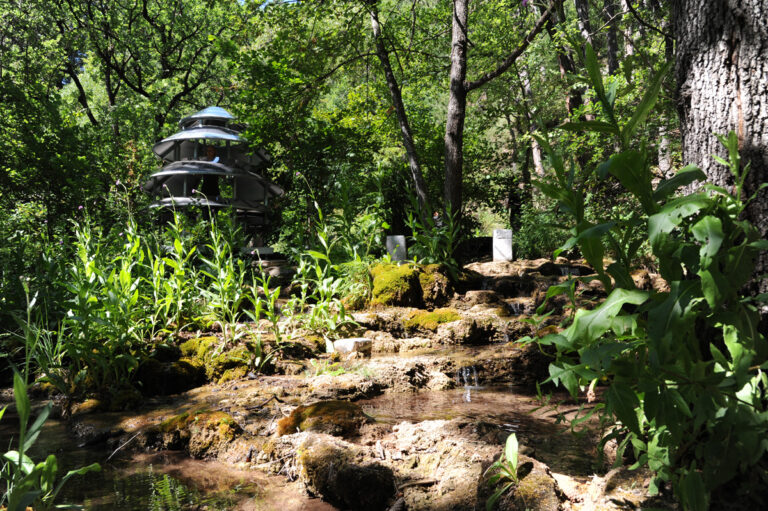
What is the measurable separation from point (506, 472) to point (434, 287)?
512cm

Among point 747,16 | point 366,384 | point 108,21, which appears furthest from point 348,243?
point 108,21

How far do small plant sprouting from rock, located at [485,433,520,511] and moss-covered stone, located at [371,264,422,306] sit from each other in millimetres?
4625

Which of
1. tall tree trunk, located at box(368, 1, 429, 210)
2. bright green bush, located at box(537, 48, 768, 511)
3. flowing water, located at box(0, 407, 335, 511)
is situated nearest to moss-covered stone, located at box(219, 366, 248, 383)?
flowing water, located at box(0, 407, 335, 511)

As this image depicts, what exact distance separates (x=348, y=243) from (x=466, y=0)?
13.8ft

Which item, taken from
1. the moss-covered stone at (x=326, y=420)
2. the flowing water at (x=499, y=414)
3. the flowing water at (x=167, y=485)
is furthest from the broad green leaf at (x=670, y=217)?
the moss-covered stone at (x=326, y=420)

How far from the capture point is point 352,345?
16.1 feet

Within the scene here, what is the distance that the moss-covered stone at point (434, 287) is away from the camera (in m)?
6.88

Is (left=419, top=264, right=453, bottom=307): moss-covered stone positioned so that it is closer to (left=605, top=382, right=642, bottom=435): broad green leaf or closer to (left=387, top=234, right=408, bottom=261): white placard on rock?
(left=387, top=234, right=408, bottom=261): white placard on rock

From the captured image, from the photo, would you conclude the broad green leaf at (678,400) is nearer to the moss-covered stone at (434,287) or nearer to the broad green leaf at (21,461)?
the broad green leaf at (21,461)

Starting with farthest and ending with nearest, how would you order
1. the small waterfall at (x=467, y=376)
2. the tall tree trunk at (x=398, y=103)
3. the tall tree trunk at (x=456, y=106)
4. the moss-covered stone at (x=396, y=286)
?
the tall tree trunk at (x=398, y=103)
the tall tree trunk at (x=456, y=106)
the moss-covered stone at (x=396, y=286)
the small waterfall at (x=467, y=376)

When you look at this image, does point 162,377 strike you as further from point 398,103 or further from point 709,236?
point 398,103

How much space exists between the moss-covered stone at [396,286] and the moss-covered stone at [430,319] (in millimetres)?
620

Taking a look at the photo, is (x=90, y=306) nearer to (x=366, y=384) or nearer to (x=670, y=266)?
(x=366, y=384)

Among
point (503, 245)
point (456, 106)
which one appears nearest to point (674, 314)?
point (456, 106)
